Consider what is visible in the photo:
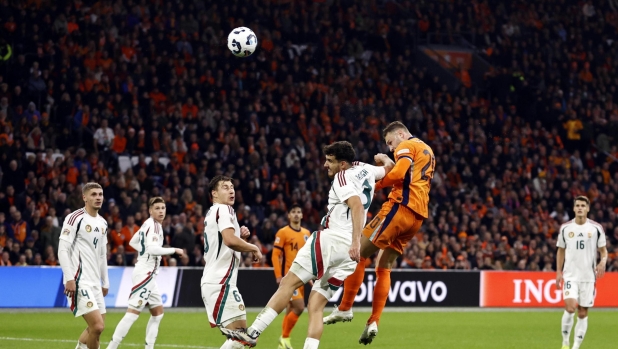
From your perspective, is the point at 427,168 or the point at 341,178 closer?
the point at 341,178

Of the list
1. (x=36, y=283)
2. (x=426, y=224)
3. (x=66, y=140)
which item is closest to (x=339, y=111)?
(x=426, y=224)

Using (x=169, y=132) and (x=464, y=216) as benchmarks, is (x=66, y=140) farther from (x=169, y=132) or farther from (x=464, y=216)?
(x=464, y=216)

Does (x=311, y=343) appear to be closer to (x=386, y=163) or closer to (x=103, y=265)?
(x=386, y=163)

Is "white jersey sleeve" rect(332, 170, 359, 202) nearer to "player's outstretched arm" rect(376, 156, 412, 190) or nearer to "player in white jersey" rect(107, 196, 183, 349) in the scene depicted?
"player's outstretched arm" rect(376, 156, 412, 190)

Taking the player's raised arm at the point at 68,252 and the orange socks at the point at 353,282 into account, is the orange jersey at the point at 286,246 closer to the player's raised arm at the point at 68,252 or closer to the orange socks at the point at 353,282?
the orange socks at the point at 353,282

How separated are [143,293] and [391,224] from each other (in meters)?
3.80

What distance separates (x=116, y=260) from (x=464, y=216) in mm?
10094

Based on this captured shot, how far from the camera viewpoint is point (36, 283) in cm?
2002

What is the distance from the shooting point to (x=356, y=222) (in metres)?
9.50

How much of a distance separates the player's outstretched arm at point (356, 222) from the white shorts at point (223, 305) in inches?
45.0

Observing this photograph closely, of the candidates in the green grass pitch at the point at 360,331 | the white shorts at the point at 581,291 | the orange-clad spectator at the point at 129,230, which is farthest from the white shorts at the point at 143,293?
the orange-clad spectator at the point at 129,230

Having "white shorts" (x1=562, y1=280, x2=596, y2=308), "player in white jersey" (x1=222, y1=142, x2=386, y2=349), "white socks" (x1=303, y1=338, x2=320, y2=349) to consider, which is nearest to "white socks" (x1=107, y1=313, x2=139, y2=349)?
"player in white jersey" (x1=222, y1=142, x2=386, y2=349)

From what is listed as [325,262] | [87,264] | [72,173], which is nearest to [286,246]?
[87,264]

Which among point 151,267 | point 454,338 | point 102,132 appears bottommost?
point 454,338
